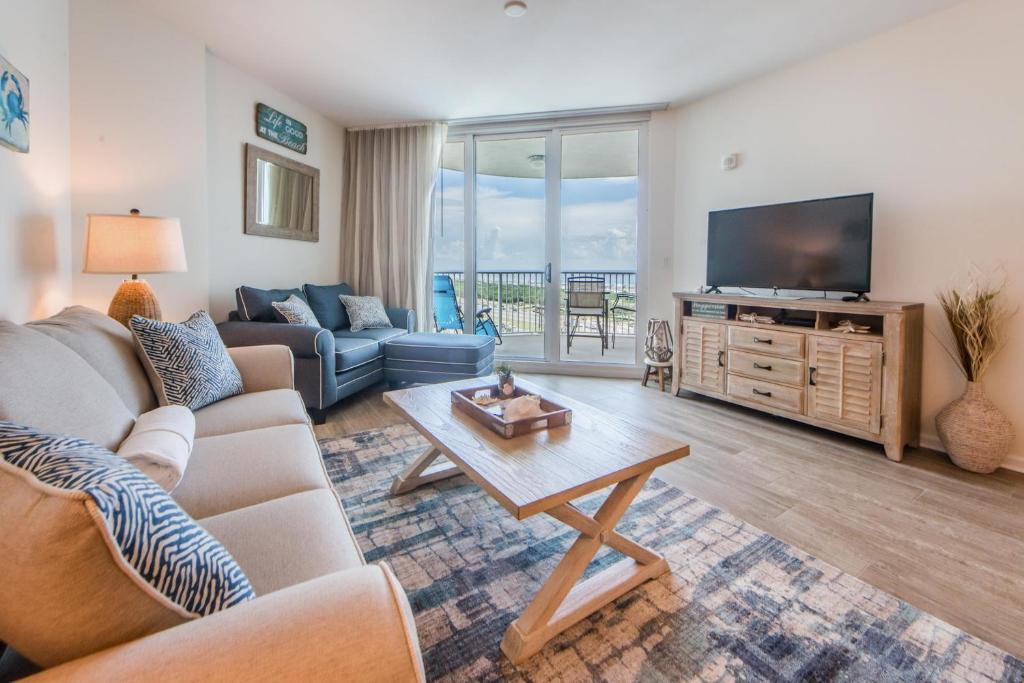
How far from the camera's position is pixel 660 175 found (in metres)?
4.26

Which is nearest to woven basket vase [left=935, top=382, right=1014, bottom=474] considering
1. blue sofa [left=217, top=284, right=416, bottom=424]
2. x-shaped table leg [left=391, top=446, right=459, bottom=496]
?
x-shaped table leg [left=391, top=446, right=459, bottom=496]

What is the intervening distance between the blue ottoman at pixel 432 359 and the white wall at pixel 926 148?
247 cm

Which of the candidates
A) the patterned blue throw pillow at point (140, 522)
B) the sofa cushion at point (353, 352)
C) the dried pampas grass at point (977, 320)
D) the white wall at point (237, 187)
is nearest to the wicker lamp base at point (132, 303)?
the white wall at point (237, 187)

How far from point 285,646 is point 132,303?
2608 mm

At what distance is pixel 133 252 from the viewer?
2336mm

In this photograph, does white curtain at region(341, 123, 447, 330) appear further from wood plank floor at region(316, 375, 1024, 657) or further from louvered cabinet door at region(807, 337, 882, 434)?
louvered cabinet door at region(807, 337, 882, 434)

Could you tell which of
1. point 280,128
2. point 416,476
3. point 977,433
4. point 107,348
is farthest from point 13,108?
point 977,433

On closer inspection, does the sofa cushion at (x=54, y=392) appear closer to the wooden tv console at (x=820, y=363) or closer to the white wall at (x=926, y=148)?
the wooden tv console at (x=820, y=363)

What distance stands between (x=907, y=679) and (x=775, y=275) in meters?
2.56

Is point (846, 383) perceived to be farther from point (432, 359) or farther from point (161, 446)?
point (161, 446)

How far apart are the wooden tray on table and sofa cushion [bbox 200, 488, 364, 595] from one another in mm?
599

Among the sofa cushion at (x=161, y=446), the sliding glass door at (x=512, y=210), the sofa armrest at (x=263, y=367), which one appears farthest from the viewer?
the sliding glass door at (x=512, y=210)

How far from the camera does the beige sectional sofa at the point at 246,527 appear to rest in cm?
54

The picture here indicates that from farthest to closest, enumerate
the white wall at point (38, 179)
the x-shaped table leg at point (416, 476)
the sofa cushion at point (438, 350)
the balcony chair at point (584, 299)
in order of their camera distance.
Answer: the balcony chair at point (584, 299)
the sofa cushion at point (438, 350)
the x-shaped table leg at point (416, 476)
the white wall at point (38, 179)
